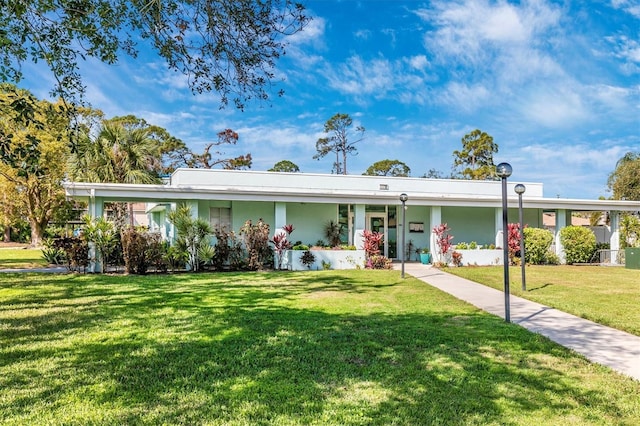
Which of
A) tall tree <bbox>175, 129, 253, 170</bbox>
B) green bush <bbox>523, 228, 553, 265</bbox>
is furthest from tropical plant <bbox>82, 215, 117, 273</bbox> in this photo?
tall tree <bbox>175, 129, 253, 170</bbox>

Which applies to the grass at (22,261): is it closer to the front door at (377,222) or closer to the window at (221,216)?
the window at (221,216)

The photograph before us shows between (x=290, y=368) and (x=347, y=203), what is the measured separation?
38.9ft

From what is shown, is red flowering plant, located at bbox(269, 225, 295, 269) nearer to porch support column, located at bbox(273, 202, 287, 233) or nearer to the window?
porch support column, located at bbox(273, 202, 287, 233)

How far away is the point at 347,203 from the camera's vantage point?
1611 cm

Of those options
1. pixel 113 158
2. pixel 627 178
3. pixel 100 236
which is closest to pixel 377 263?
pixel 100 236

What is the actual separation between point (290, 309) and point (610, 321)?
5802mm

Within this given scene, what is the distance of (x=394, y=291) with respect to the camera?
1022 cm

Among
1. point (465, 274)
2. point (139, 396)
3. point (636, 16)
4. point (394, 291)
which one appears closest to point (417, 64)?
point (636, 16)

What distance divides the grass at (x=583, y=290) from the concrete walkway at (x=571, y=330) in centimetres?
38

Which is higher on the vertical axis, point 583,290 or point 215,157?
point 215,157

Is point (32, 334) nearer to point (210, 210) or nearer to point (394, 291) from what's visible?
point (394, 291)

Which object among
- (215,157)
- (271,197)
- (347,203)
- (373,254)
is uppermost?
(215,157)

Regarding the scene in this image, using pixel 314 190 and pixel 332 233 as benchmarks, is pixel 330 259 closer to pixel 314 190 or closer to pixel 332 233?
pixel 332 233

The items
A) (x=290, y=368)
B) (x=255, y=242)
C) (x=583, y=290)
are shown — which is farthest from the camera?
(x=255, y=242)
